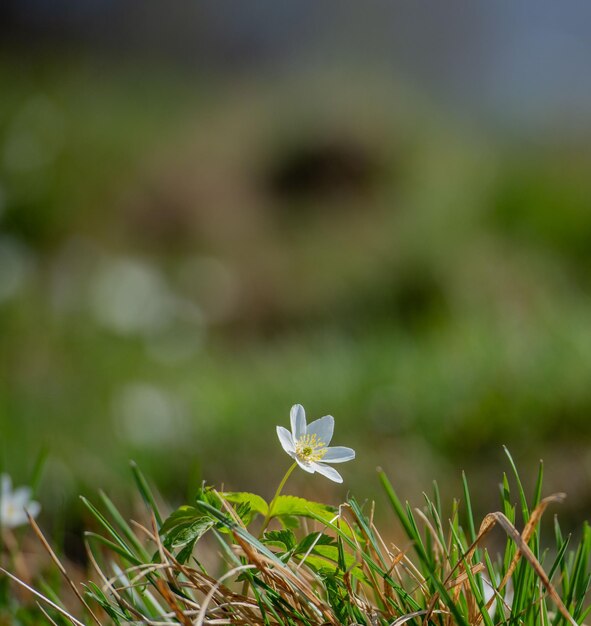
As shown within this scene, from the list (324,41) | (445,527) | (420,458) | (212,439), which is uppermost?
(324,41)

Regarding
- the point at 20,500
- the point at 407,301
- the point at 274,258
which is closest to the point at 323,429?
the point at 20,500

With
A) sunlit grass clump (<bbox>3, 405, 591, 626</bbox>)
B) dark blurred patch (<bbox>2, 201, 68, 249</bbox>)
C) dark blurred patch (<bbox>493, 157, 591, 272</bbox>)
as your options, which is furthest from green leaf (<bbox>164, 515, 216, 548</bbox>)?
dark blurred patch (<bbox>2, 201, 68, 249</bbox>)

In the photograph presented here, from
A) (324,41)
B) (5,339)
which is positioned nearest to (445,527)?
(5,339)

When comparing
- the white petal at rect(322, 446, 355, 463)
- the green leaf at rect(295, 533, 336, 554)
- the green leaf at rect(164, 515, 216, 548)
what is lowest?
the green leaf at rect(295, 533, 336, 554)

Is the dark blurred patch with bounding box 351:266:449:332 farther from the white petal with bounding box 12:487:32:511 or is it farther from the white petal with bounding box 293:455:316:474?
the white petal with bounding box 293:455:316:474

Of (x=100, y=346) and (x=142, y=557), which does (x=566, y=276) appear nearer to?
(x=100, y=346)

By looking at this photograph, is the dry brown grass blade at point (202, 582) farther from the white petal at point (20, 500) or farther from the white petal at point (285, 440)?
the white petal at point (20, 500)
